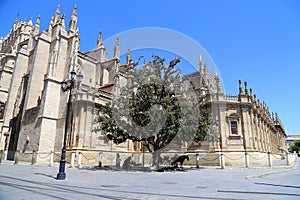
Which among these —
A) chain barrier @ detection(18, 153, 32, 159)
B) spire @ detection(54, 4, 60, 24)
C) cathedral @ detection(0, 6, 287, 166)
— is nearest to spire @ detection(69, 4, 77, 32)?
cathedral @ detection(0, 6, 287, 166)

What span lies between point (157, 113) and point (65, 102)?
15.5m

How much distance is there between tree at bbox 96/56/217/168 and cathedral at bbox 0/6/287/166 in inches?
157

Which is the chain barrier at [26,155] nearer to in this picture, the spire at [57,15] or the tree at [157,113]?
the tree at [157,113]

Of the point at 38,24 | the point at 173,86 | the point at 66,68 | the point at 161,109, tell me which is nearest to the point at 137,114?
the point at 161,109

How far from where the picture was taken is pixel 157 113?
14836 mm

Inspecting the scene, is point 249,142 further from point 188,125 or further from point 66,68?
point 66,68

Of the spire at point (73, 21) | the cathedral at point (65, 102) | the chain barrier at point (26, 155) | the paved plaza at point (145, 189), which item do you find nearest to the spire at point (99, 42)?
the cathedral at point (65, 102)

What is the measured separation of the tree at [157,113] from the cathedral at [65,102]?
398cm

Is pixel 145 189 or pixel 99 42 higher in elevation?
pixel 99 42

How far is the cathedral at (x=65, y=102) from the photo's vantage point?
911 inches

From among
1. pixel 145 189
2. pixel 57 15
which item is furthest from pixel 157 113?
pixel 57 15

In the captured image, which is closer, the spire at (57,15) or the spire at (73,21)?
the spire at (73,21)

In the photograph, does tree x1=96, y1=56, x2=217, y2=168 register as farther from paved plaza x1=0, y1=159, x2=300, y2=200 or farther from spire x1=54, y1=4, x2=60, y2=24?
spire x1=54, y1=4, x2=60, y2=24

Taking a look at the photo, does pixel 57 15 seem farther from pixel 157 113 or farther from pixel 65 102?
pixel 157 113
